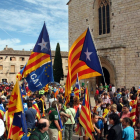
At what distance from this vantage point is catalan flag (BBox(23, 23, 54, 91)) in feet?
22.4

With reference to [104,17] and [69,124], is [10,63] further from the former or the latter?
[69,124]

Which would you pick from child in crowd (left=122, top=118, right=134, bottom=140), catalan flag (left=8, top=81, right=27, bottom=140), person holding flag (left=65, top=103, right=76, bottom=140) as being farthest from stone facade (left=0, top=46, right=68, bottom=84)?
child in crowd (left=122, top=118, right=134, bottom=140)

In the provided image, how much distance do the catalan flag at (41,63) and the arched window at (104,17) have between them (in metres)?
12.5

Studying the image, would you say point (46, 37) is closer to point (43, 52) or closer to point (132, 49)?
point (43, 52)

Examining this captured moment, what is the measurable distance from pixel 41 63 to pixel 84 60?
1.70 meters

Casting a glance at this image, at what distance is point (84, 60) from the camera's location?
6184 millimetres

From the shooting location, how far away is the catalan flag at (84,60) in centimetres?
597

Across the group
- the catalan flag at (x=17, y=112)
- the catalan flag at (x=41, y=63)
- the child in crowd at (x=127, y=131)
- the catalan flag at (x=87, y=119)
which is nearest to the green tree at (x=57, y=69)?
the catalan flag at (x=41, y=63)

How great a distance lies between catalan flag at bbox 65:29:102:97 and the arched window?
41.5 ft

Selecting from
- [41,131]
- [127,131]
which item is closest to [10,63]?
[127,131]

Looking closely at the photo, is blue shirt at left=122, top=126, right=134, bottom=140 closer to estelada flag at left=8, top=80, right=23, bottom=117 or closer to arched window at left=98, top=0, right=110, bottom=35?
estelada flag at left=8, top=80, right=23, bottom=117

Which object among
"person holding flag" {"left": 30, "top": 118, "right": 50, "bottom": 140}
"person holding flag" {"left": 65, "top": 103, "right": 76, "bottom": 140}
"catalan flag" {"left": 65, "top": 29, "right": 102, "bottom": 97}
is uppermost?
"catalan flag" {"left": 65, "top": 29, "right": 102, "bottom": 97}

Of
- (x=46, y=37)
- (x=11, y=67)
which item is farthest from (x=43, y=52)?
(x=11, y=67)

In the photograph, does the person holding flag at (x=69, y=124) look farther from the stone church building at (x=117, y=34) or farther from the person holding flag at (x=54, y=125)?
the stone church building at (x=117, y=34)
